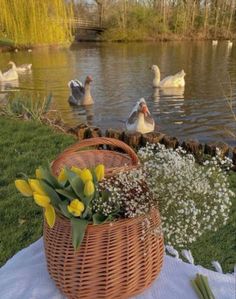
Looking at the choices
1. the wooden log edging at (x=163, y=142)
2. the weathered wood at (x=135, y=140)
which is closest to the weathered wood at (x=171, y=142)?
the wooden log edging at (x=163, y=142)

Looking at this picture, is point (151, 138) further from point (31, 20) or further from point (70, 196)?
point (31, 20)

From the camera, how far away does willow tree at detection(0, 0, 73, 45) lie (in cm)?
743

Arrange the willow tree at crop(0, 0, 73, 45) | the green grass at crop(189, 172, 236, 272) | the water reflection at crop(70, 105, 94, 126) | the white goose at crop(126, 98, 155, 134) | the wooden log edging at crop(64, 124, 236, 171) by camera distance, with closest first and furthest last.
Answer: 1. the green grass at crop(189, 172, 236, 272)
2. the wooden log edging at crop(64, 124, 236, 171)
3. the white goose at crop(126, 98, 155, 134)
4. the willow tree at crop(0, 0, 73, 45)
5. the water reflection at crop(70, 105, 94, 126)

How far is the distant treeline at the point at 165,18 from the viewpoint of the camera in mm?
29297

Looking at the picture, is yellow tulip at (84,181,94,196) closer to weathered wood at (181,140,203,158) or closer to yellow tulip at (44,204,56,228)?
yellow tulip at (44,204,56,228)

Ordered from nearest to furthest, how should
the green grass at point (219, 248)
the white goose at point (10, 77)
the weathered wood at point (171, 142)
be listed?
the green grass at point (219, 248) → the weathered wood at point (171, 142) → the white goose at point (10, 77)

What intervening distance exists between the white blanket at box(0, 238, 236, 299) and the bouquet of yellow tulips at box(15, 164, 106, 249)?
39 cm

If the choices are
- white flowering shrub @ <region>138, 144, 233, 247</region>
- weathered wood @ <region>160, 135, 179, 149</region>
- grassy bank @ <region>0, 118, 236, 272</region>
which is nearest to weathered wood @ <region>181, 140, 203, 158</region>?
weathered wood @ <region>160, 135, 179, 149</region>

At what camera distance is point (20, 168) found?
3811 millimetres

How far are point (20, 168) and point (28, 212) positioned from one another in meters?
0.93

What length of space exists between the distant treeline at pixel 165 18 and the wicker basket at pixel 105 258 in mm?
29000

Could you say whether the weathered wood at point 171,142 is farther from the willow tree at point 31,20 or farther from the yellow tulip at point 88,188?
the willow tree at point 31,20

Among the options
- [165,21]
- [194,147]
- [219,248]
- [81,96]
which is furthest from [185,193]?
[165,21]

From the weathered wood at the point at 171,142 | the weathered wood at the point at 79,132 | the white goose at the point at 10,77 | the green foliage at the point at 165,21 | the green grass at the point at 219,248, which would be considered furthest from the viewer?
the green foliage at the point at 165,21
